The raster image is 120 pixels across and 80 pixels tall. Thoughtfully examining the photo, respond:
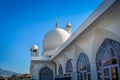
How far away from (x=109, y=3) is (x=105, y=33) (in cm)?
299

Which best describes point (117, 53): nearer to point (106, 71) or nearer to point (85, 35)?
point (106, 71)

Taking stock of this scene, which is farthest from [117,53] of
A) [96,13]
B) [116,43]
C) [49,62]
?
[49,62]

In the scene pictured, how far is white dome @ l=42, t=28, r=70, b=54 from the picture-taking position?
2670 centimetres

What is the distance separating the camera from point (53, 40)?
26.9 meters

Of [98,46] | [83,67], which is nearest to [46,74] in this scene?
[83,67]

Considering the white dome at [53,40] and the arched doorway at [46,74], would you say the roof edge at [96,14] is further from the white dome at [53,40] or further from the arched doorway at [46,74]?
the white dome at [53,40]

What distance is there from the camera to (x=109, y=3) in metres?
7.31

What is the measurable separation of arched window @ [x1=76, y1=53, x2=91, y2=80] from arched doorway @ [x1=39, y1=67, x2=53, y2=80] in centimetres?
867

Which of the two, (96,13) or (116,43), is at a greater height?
(96,13)

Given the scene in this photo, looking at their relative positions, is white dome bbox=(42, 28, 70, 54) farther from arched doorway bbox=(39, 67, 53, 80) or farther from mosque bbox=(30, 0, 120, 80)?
mosque bbox=(30, 0, 120, 80)

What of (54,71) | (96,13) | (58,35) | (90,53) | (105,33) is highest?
(58,35)

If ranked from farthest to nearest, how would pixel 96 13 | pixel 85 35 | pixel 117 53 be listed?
pixel 85 35
pixel 117 53
pixel 96 13

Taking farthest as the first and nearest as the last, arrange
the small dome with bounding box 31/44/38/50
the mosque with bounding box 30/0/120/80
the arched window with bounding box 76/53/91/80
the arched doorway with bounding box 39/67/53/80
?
1. the small dome with bounding box 31/44/38/50
2. the arched doorway with bounding box 39/67/53/80
3. the arched window with bounding box 76/53/91/80
4. the mosque with bounding box 30/0/120/80

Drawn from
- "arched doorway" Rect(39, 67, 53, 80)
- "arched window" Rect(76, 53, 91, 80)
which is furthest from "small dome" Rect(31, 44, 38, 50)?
"arched window" Rect(76, 53, 91, 80)
